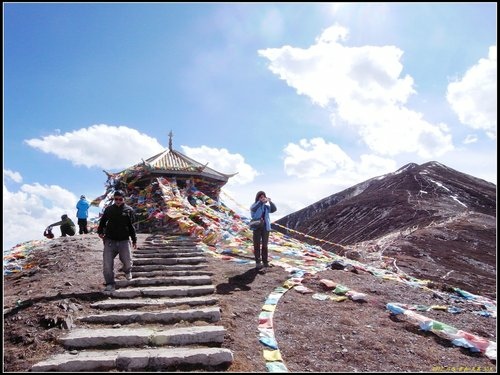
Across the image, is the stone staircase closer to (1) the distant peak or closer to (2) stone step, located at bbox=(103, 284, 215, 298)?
(2) stone step, located at bbox=(103, 284, 215, 298)

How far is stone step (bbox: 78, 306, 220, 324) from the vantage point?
5949 millimetres

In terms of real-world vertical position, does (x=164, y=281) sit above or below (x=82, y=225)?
below

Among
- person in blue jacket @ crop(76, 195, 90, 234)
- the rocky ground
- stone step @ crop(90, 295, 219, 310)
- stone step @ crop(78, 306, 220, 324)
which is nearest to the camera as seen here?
the rocky ground

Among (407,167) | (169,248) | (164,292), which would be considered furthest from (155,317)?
(407,167)

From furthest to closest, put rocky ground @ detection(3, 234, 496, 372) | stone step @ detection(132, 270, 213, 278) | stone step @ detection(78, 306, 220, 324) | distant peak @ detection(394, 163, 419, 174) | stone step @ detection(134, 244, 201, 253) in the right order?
1. distant peak @ detection(394, 163, 419, 174)
2. stone step @ detection(134, 244, 201, 253)
3. stone step @ detection(132, 270, 213, 278)
4. stone step @ detection(78, 306, 220, 324)
5. rocky ground @ detection(3, 234, 496, 372)

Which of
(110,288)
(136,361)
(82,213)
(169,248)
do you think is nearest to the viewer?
(136,361)

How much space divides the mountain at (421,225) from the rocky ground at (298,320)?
6.91 meters

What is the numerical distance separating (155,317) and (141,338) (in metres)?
0.81

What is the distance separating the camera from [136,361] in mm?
4594

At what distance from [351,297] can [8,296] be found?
7.09m

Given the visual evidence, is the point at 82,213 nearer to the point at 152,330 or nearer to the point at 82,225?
the point at 82,225

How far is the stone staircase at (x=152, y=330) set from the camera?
15.1 ft

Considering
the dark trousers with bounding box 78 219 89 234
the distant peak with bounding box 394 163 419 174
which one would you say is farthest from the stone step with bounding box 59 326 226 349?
the distant peak with bounding box 394 163 419 174

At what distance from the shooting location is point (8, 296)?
279 inches
